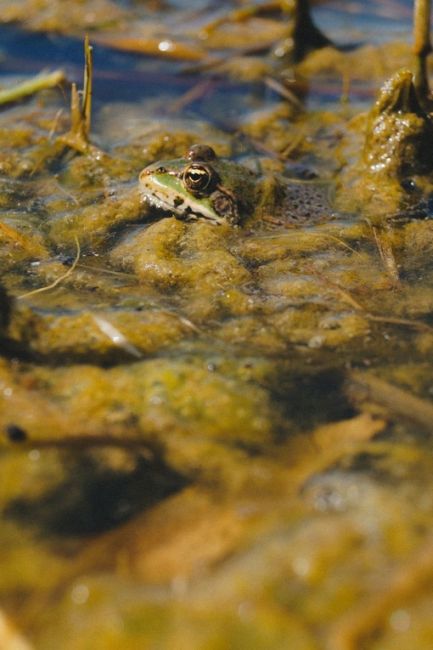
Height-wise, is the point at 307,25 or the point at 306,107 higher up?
the point at 307,25

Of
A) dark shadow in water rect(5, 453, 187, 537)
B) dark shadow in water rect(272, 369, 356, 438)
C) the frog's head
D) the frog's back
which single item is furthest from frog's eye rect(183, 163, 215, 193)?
dark shadow in water rect(5, 453, 187, 537)

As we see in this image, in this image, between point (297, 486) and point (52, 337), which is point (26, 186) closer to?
point (52, 337)

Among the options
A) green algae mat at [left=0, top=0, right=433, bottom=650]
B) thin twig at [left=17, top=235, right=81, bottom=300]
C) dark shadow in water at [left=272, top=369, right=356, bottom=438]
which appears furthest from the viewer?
thin twig at [left=17, top=235, right=81, bottom=300]

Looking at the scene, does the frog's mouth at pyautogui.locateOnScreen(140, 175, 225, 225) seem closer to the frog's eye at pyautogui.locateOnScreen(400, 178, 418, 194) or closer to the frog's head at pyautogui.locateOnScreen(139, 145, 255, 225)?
the frog's head at pyautogui.locateOnScreen(139, 145, 255, 225)

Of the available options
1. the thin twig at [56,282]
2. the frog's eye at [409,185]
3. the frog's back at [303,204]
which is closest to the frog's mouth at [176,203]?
the frog's back at [303,204]

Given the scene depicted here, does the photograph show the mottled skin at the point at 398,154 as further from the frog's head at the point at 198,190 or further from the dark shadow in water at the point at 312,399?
the dark shadow in water at the point at 312,399

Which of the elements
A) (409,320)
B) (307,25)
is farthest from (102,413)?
(307,25)

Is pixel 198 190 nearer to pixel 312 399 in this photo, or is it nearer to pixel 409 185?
pixel 409 185
